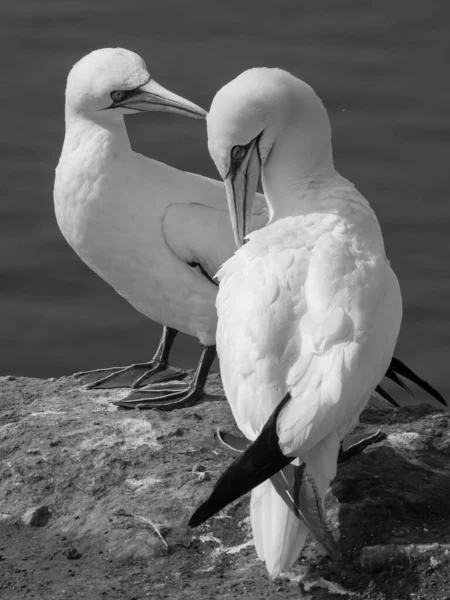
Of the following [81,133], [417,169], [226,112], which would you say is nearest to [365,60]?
[417,169]

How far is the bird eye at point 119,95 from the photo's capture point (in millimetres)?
7364

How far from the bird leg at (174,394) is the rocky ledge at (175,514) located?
16cm

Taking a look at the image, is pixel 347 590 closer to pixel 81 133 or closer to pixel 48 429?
pixel 48 429

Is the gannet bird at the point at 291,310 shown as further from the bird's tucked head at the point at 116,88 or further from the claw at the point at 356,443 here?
the bird's tucked head at the point at 116,88

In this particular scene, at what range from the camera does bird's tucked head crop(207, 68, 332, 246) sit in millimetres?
6477

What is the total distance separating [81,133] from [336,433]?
2.63 metres

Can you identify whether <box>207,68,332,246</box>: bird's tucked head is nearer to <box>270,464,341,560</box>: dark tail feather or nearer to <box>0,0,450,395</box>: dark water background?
<box>270,464,341,560</box>: dark tail feather

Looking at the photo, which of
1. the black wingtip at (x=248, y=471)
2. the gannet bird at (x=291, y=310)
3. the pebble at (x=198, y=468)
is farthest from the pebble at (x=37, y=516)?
the black wingtip at (x=248, y=471)

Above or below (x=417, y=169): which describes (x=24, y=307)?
below

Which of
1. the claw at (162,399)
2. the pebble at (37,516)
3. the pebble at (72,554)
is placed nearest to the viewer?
the pebble at (72,554)

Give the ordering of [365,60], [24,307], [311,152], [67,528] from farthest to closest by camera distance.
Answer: [365,60], [24,307], [311,152], [67,528]

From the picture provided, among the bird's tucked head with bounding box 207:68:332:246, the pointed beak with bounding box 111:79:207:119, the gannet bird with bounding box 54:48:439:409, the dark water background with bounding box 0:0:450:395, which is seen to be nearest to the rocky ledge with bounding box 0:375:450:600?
the gannet bird with bounding box 54:48:439:409

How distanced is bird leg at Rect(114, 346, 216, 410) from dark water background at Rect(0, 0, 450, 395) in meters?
2.70

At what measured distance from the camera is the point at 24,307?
10.9m
